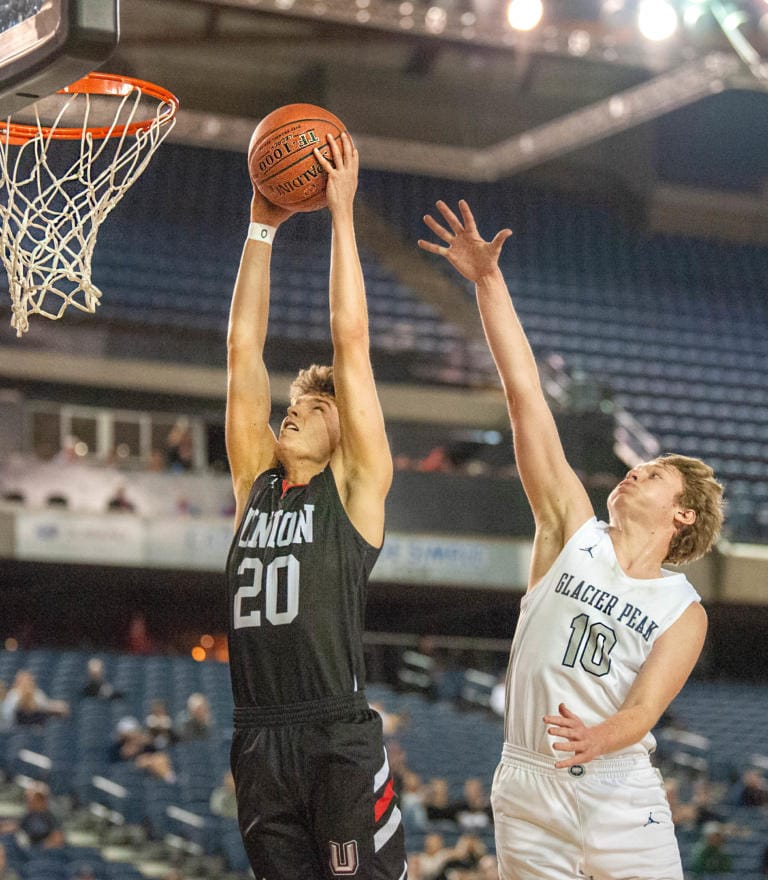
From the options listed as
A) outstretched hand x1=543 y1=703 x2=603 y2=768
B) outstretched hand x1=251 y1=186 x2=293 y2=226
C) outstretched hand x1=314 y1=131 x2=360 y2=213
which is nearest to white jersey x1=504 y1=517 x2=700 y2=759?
outstretched hand x1=543 y1=703 x2=603 y2=768

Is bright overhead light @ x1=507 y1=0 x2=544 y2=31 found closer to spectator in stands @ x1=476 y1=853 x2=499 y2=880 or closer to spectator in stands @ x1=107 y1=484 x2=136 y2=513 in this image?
spectator in stands @ x1=107 y1=484 x2=136 y2=513

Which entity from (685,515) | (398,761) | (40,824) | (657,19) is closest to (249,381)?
(685,515)

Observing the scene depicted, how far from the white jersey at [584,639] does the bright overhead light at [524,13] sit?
1207 centimetres

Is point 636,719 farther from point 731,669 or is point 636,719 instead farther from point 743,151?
point 743,151

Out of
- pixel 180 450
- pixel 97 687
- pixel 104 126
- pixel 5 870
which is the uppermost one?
pixel 104 126

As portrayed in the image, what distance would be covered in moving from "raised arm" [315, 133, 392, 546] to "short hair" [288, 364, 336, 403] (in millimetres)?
220

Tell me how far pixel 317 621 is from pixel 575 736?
2.28ft

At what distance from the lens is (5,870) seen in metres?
9.36

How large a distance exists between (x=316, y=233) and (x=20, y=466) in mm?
6399

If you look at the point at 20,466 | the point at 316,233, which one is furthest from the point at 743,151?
the point at 20,466

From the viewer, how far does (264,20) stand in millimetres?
17688

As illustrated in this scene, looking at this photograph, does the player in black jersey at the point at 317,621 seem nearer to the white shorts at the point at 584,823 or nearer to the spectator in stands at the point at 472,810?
the white shorts at the point at 584,823

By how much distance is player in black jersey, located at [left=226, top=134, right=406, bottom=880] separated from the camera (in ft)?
10.6

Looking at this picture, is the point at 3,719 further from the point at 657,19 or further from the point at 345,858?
the point at 657,19
